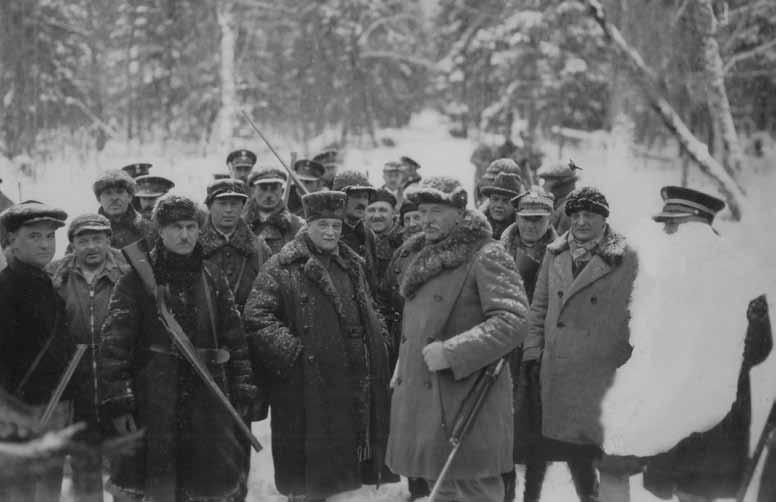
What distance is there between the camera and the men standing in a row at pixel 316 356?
523cm

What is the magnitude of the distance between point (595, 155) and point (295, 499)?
1388cm

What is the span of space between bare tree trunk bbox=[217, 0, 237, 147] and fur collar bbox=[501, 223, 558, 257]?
53.6 ft

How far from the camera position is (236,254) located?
6125 mm

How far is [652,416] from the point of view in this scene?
5129mm

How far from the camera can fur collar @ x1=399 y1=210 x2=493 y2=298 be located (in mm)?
4398

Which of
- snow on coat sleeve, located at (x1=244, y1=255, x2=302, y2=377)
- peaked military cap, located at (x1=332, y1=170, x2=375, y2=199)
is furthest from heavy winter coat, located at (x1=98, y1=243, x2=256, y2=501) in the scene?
peaked military cap, located at (x1=332, y1=170, x2=375, y2=199)

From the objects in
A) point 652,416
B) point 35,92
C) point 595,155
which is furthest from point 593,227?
point 35,92

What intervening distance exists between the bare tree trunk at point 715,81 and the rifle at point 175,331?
6132 mm

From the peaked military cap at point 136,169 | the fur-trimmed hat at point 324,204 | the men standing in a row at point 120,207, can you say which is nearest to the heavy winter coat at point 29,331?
the fur-trimmed hat at point 324,204

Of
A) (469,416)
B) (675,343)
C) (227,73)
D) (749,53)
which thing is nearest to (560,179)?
(675,343)

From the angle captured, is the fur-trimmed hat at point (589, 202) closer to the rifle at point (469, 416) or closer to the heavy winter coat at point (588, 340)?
the heavy winter coat at point (588, 340)

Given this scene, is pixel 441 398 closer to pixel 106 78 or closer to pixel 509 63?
pixel 509 63

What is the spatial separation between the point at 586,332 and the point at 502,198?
1.96 metres

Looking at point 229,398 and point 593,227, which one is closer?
point 229,398
